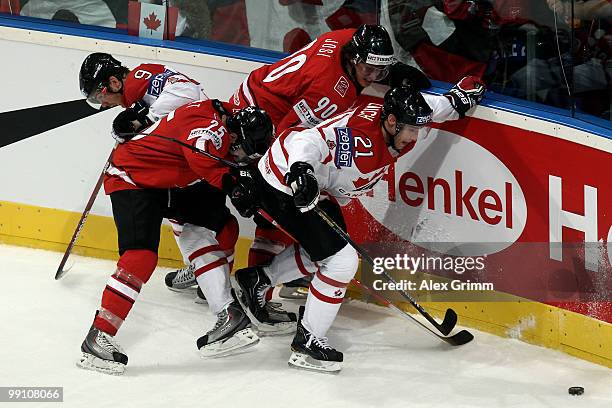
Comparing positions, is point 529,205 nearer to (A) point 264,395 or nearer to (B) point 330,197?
(B) point 330,197

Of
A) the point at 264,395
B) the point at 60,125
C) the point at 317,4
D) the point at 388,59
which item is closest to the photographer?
the point at 264,395

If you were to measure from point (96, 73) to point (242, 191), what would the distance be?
95cm

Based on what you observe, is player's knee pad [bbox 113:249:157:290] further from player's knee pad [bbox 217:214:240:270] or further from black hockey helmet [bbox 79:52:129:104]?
black hockey helmet [bbox 79:52:129:104]

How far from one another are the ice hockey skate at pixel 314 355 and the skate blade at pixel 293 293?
0.70 metres

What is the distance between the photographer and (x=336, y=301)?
433 cm

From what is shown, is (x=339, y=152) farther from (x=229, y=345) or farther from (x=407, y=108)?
(x=229, y=345)

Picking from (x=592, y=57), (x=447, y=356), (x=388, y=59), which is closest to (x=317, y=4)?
(x=388, y=59)

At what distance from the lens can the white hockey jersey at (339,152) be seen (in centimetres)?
420

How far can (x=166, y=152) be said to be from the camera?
446 cm

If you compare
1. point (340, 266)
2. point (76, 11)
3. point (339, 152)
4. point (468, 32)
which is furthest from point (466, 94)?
point (76, 11)

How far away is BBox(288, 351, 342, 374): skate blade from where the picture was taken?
4.32m

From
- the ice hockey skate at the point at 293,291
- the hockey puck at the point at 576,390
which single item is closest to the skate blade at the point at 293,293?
the ice hockey skate at the point at 293,291

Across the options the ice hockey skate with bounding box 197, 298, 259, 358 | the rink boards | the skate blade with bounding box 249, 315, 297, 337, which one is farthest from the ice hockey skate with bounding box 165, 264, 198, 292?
the ice hockey skate with bounding box 197, 298, 259, 358

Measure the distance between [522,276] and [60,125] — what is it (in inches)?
87.6
